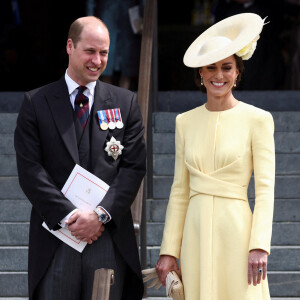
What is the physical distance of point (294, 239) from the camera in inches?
240

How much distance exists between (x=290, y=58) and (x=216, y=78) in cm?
621

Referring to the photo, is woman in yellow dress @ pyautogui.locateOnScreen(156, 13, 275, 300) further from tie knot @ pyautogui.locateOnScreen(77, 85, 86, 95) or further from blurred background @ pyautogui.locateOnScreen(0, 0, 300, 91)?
blurred background @ pyautogui.locateOnScreen(0, 0, 300, 91)

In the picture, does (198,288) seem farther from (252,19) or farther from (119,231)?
(252,19)

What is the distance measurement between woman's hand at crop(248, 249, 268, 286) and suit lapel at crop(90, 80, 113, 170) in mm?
→ 884

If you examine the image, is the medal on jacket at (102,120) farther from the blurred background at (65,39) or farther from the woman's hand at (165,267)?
the blurred background at (65,39)

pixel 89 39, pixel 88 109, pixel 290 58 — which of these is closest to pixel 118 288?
pixel 88 109

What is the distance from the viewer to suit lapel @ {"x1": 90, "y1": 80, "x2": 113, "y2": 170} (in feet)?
13.2

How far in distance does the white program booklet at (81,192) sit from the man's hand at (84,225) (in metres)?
0.05

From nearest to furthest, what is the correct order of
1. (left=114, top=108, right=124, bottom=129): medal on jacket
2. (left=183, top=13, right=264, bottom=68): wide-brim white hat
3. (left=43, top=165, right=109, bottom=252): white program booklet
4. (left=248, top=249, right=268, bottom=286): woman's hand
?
1. (left=248, top=249, right=268, bottom=286): woman's hand
2. (left=183, top=13, right=264, bottom=68): wide-brim white hat
3. (left=43, top=165, right=109, bottom=252): white program booklet
4. (left=114, top=108, right=124, bottom=129): medal on jacket

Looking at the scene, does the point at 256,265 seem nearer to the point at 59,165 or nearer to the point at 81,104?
the point at 59,165

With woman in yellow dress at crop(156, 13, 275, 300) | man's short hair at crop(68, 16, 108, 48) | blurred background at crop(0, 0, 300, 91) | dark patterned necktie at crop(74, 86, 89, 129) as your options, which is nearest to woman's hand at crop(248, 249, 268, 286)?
woman in yellow dress at crop(156, 13, 275, 300)

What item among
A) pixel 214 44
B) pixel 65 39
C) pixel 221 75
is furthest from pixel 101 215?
pixel 65 39

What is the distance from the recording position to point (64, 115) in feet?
13.3

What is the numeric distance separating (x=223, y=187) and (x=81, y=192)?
681 millimetres
